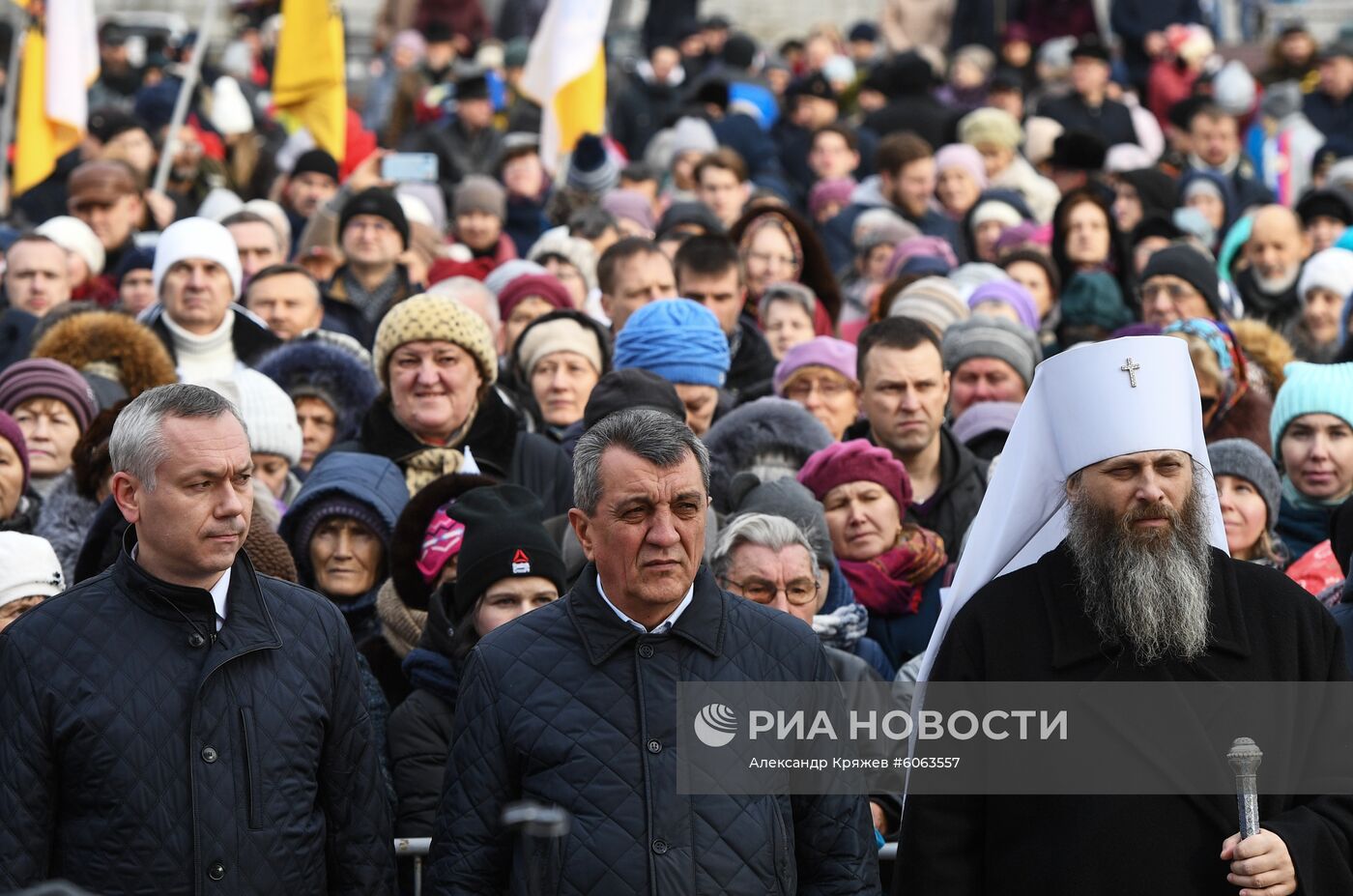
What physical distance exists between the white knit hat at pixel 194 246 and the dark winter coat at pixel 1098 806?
5.63 metres

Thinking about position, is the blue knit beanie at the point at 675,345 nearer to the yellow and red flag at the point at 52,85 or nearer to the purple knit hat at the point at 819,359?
the purple knit hat at the point at 819,359

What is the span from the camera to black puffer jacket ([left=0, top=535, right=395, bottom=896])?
511cm

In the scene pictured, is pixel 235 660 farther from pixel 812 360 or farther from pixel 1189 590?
pixel 812 360

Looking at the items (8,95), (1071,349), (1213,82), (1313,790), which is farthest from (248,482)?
(1213,82)

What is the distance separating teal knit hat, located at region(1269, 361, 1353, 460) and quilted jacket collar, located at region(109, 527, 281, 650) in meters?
4.34

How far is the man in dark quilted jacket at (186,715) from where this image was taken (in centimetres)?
511

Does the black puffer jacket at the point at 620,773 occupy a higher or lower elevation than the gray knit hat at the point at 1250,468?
lower

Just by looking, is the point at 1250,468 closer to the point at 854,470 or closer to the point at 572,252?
the point at 854,470

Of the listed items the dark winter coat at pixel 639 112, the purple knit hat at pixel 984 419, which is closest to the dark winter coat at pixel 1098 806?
the purple knit hat at pixel 984 419

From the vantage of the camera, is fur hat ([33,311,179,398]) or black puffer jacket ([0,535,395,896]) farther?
fur hat ([33,311,179,398])

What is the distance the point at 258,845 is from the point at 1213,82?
53.6ft

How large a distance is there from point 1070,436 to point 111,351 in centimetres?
498

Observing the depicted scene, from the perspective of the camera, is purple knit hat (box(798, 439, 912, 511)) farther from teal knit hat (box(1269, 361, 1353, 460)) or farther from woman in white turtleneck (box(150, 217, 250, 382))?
woman in white turtleneck (box(150, 217, 250, 382))

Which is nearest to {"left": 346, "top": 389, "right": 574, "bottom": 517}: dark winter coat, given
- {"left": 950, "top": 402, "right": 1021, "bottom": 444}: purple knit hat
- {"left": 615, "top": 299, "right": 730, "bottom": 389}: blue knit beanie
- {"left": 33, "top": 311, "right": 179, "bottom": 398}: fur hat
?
{"left": 615, "top": 299, "right": 730, "bottom": 389}: blue knit beanie
